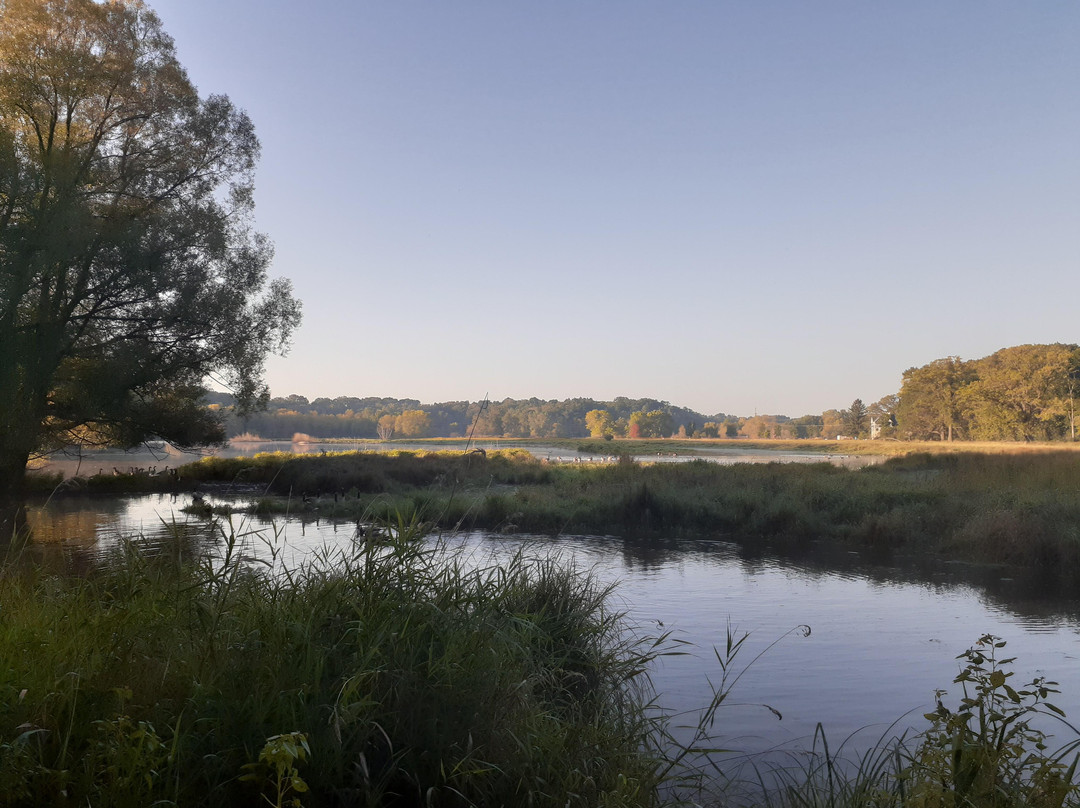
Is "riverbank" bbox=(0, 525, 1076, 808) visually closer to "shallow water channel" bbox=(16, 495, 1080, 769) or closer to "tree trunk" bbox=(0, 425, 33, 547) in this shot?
"shallow water channel" bbox=(16, 495, 1080, 769)

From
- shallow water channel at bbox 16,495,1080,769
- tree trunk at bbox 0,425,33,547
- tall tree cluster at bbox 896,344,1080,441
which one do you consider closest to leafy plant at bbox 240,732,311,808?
shallow water channel at bbox 16,495,1080,769

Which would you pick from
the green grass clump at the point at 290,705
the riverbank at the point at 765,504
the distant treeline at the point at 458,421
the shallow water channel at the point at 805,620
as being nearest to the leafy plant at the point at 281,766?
the green grass clump at the point at 290,705

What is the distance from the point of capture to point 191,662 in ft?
9.61

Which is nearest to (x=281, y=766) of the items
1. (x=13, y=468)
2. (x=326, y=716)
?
(x=326, y=716)

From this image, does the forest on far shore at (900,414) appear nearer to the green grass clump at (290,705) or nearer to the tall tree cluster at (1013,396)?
the tall tree cluster at (1013,396)

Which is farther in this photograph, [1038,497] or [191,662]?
[1038,497]

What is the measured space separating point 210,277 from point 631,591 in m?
14.1

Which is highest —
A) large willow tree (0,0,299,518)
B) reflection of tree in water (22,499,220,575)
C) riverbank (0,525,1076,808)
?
large willow tree (0,0,299,518)

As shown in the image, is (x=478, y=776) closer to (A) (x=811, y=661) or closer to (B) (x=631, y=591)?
(A) (x=811, y=661)

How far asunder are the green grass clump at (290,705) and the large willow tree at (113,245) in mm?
13889

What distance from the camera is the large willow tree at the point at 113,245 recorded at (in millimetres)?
15359

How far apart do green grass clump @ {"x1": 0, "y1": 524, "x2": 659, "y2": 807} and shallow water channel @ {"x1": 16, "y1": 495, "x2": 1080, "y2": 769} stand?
603mm

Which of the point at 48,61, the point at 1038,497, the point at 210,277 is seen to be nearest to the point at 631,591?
the point at 1038,497

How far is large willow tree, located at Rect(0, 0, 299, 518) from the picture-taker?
605 inches
